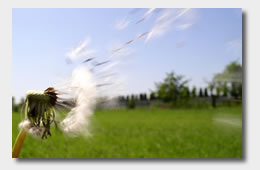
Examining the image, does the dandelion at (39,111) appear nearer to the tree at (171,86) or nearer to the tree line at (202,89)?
the tree line at (202,89)

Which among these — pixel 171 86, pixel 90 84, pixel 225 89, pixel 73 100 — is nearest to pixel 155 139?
pixel 171 86

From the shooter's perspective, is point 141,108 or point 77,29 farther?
point 141,108

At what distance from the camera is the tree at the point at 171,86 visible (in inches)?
73.1

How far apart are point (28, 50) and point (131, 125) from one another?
1171mm

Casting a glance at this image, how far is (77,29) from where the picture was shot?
6.15 ft

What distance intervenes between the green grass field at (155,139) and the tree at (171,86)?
0.16 metres

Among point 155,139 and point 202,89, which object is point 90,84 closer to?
point 202,89

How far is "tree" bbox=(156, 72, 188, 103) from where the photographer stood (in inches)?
73.1

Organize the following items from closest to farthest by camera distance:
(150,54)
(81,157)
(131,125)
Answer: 1. (150,54)
2. (81,157)
3. (131,125)

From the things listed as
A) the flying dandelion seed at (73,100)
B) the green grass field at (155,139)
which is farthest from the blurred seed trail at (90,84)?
the green grass field at (155,139)

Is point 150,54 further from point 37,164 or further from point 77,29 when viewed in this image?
point 37,164

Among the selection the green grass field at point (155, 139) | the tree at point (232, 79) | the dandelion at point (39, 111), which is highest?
the tree at point (232, 79)

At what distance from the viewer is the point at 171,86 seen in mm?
1868
